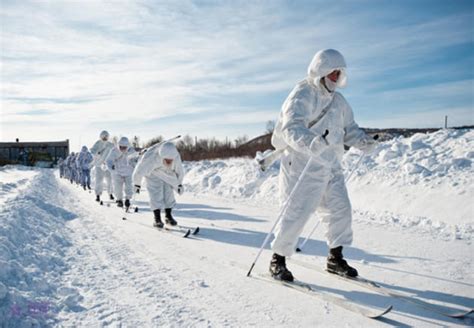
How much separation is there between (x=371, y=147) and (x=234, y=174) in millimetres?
11528

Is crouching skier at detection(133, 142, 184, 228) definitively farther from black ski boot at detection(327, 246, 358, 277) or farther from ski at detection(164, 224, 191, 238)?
black ski boot at detection(327, 246, 358, 277)

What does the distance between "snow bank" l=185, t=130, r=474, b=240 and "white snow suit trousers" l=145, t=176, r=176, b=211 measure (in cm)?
407

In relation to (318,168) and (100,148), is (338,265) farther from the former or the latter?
(100,148)

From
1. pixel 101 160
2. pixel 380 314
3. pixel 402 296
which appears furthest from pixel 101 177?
pixel 380 314

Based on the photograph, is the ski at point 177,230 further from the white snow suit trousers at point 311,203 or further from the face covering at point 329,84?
the face covering at point 329,84

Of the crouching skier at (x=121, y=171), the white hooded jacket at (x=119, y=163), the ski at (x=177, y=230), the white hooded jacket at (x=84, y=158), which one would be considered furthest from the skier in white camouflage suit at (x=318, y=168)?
the white hooded jacket at (x=84, y=158)

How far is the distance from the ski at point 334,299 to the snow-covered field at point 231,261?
55 mm

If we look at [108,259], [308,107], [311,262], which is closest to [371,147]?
[308,107]

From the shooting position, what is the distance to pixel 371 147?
14.2ft

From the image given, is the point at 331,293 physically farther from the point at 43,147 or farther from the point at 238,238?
the point at 43,147

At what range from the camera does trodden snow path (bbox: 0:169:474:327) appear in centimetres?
316

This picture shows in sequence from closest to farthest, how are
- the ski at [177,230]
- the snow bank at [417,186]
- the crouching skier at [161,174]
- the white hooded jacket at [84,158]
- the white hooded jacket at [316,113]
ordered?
1. the white hooded jacket at [316,113]
2. the ski at [177,230]
3. the snow bank at [417,186]
4. the crouching skier at [161,174]
5. the white hooded jacket at [84,158]

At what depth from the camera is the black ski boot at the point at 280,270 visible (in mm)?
4031

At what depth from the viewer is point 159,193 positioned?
7.92 m
